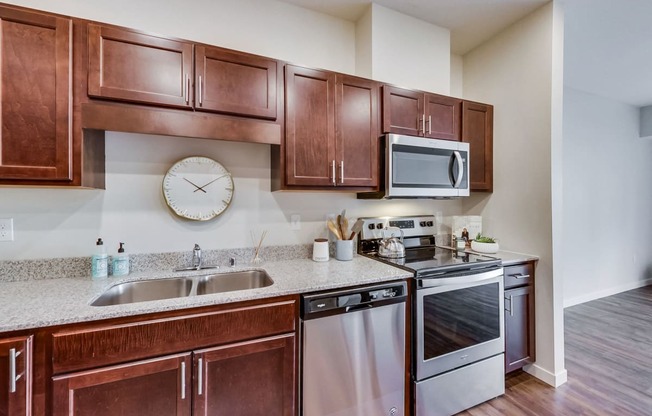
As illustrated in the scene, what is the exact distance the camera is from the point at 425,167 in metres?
2.23

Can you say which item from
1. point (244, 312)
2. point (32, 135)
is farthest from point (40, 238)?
point (244, 312)

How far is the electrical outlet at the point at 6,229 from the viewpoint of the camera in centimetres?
160

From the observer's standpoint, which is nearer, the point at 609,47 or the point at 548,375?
the point at 548,375

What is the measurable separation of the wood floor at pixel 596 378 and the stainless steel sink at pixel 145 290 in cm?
199

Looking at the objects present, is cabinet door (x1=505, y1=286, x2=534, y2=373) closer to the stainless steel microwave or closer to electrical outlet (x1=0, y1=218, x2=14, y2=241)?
the stainless steel microwave

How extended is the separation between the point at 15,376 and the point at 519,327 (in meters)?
2.90

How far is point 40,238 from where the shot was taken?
5.46 ft

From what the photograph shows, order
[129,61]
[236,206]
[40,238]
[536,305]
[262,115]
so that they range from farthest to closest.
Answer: [536,305]
[236,206]
[262,115]
[40,238]
[129,61]

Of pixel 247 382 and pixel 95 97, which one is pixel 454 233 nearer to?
pixel 247 382

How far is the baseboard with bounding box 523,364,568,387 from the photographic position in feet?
7.25

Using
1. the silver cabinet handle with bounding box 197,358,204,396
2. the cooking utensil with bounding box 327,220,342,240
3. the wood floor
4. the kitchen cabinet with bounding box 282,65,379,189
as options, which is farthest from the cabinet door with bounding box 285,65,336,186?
the wood floor

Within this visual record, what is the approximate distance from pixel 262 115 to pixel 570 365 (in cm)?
316

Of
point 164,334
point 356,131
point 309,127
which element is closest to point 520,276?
point 356,131

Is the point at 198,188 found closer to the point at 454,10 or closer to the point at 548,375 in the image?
the point at 454,10
